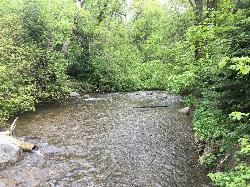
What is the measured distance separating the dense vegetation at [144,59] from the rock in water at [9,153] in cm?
377

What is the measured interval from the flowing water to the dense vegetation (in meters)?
1.10

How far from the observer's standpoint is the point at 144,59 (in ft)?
144

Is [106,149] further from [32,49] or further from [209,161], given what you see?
[32,49]

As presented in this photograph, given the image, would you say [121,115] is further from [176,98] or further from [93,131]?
[176,98]

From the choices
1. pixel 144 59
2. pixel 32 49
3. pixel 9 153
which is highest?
pixel 32 49

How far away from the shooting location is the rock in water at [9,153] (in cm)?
1257

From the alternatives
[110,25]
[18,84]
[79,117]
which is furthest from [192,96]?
[110,25]

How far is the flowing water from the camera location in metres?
11.5

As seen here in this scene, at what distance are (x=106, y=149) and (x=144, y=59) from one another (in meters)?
30.1

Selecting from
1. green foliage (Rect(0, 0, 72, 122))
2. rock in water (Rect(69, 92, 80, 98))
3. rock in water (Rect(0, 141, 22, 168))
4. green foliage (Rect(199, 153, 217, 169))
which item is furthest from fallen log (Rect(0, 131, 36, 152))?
rock in water (Rect(69, 92, 80, 98))

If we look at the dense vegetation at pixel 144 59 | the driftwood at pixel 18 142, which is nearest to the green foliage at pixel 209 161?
the dense vegetation at pixel 144 59

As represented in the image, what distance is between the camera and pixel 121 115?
2167 centimetres

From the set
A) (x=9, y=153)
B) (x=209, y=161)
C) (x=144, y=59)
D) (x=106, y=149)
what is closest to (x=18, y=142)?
(x=9, y=153)

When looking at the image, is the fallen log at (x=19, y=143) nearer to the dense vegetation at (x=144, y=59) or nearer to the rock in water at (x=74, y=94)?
the dense vegetation at (x=144, y=59)
